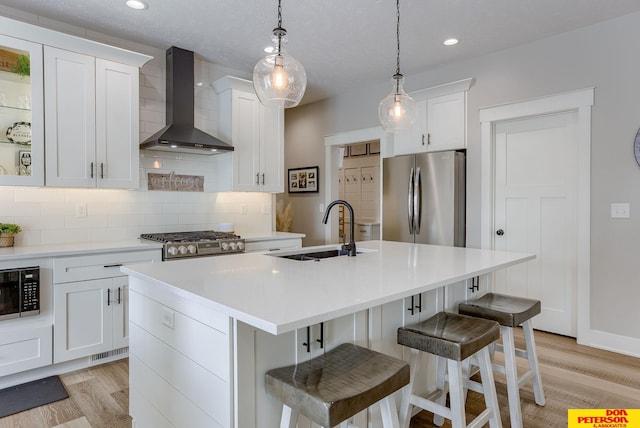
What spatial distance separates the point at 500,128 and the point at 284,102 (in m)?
2.66

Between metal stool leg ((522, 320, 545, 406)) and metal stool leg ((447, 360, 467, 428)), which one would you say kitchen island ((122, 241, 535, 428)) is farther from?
metal stool leg ((522, 320, 545, 406))

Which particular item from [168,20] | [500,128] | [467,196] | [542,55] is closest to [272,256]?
[168,20]

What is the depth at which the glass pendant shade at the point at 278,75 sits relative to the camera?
2039 mm

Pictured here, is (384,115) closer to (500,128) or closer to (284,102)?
(284,102)

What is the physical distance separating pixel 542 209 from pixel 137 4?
3.82m

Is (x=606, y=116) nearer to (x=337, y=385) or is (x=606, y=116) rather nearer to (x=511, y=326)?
(x=511, y=326)

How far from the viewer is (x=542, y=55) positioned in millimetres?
3510

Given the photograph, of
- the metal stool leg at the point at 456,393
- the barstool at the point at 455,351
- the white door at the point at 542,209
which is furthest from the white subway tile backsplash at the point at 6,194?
the white door at the point at 542,209

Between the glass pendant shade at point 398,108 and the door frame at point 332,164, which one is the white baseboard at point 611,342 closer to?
the glass pendant shade at point 398,108

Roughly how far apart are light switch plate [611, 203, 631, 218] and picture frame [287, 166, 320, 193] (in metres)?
3.38

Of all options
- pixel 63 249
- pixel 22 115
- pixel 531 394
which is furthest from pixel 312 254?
pixel 22 115

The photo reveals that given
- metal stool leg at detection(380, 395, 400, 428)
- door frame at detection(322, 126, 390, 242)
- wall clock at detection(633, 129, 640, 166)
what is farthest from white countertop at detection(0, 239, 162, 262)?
wall clock at detection(633, 129, 640, 166)

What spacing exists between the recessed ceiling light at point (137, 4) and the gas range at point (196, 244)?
179 centimetres

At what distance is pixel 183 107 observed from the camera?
3682 millimetres
